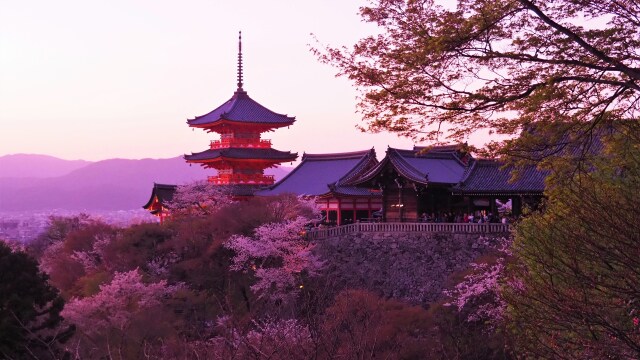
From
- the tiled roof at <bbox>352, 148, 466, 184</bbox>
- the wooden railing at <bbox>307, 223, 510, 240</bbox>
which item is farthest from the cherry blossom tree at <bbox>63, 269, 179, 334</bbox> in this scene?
the tiled roof at <bbox>352, 148, 466, 184</bbox>

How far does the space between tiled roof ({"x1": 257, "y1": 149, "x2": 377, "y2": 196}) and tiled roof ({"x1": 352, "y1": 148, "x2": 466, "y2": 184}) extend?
448 centimetres

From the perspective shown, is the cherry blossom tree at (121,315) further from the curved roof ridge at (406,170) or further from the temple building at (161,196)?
the temple building at (161,196)

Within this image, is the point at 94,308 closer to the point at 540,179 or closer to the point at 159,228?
the point at 159,228

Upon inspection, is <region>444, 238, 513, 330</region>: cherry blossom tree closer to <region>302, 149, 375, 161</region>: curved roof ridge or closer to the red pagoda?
<region>302, 149, 375, 161</region>: curved roof ridge

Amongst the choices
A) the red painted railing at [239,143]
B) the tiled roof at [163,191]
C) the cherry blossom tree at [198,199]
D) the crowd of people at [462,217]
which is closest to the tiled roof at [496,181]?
the crowd of people at [462,217]

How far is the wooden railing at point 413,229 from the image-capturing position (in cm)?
2833

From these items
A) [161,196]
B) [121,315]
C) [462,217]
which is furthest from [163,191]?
[462,217]

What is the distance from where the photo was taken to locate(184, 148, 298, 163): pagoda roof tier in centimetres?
4581

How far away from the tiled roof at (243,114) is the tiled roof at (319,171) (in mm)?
3159

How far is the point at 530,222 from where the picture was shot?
594 inches

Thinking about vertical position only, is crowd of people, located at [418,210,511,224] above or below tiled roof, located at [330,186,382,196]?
below

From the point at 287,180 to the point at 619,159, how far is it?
35.1 meters

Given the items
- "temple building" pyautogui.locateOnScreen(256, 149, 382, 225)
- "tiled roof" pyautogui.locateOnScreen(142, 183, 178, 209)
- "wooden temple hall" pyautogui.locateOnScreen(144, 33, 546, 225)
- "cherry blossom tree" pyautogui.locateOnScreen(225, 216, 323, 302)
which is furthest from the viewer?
"tiled roof" pyautogui.locateOnScreen(142, 183, 178, 209)

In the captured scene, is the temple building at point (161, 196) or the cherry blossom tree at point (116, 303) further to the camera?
the temple building at point (161, 196)
